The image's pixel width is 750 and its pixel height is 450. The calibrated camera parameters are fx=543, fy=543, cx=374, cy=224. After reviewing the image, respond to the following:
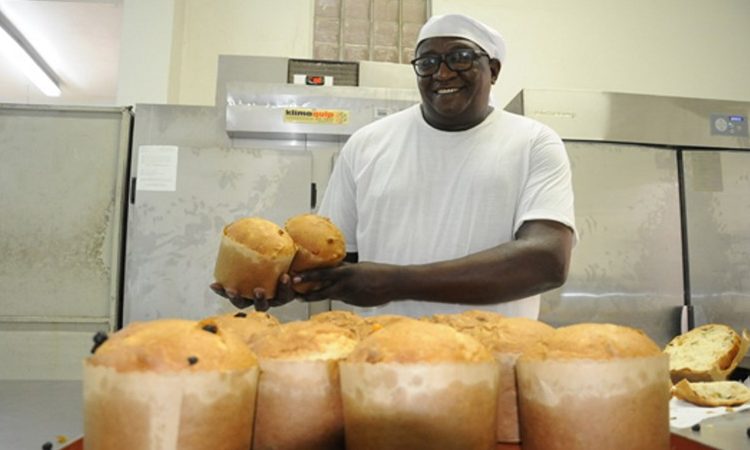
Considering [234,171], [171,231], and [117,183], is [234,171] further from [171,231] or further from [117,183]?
[117,183]

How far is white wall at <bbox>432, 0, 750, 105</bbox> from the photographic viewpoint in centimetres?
408

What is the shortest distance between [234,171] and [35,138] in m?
1.08

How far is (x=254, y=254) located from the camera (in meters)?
1.03

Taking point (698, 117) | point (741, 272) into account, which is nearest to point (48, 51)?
point (698, 117)

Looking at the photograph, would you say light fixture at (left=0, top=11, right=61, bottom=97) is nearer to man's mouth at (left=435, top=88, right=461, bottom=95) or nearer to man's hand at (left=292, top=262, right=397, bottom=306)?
man's mouth at (left=435, top=88, right=461, bottom=95)

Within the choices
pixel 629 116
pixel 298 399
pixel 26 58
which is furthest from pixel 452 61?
pixel 26 58

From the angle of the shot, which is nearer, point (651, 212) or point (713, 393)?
point (713, 393)

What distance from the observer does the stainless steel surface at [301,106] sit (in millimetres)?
2930

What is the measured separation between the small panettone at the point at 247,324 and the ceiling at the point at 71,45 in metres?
3.75

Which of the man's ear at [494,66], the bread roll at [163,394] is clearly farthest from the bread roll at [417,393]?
the man's ear at [494,66]

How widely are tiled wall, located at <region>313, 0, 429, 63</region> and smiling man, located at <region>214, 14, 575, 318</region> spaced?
7.18 feet

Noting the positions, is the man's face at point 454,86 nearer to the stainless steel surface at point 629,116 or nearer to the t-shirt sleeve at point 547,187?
the t-shirt sleeve at point 547,187

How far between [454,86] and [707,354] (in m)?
1.14

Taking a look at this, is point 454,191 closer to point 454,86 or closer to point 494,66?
point 454,86
